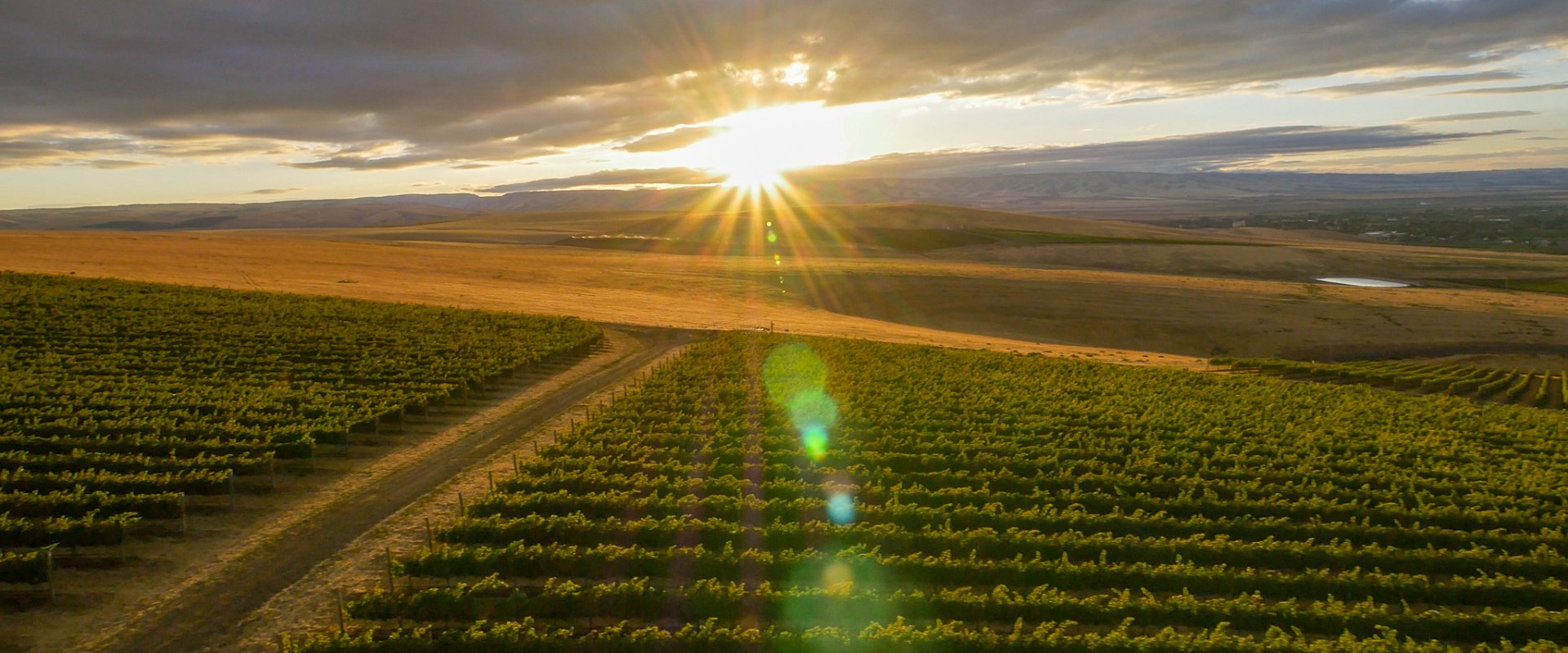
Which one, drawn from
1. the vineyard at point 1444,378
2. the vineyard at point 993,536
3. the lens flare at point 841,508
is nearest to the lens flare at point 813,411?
the vineyard at point 993,536

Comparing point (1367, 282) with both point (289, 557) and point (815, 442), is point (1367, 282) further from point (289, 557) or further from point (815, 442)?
point (289, 557)

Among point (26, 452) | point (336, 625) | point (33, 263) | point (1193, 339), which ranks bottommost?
point (1193, 339)

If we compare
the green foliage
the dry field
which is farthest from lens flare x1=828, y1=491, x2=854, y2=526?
the dry field

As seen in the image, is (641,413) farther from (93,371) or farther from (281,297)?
(281,297)

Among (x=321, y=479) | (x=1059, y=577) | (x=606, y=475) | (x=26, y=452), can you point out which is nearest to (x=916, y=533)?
(x=1059, y=577)

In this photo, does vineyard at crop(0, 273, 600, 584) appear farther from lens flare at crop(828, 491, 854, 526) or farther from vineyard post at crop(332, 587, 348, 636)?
lens flare at crop(828, 491, 854, 526)

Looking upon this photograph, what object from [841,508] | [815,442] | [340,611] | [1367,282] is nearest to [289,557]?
[340,611]
